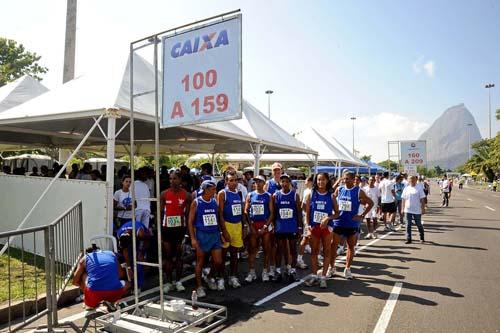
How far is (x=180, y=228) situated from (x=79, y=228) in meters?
1.63

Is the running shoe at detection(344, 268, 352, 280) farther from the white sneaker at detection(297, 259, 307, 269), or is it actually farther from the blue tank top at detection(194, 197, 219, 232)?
the blue tank top at detection(194, 197, 219, 232)

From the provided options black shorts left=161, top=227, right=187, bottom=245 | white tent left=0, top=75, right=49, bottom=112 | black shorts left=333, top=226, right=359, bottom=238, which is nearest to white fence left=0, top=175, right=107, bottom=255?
black shorts left=161, top=227, right=187, bottom=245

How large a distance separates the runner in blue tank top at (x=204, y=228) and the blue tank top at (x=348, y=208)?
2.28 m

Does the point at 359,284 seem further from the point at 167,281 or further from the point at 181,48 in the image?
the point at 181,48

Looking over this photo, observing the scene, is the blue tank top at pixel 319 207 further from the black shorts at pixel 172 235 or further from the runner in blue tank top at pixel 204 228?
the black shorts at pixel 172 235

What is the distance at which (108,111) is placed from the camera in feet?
21.5

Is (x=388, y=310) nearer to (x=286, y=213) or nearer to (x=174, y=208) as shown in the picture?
(x=286, y=213)

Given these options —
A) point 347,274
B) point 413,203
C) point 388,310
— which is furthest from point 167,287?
point 413,203

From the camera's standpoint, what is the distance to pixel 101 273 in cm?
444

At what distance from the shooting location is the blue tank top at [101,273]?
14.5ft

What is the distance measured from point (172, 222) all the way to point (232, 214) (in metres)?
0.97

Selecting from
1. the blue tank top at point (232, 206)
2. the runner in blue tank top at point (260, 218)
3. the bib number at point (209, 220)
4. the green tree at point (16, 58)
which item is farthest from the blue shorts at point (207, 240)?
the green tree at point (16, 58)

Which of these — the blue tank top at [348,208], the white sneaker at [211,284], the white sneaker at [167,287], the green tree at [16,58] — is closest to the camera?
the white sneaker at [167,287]

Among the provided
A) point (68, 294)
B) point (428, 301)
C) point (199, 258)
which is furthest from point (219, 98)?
point (428, 301)
